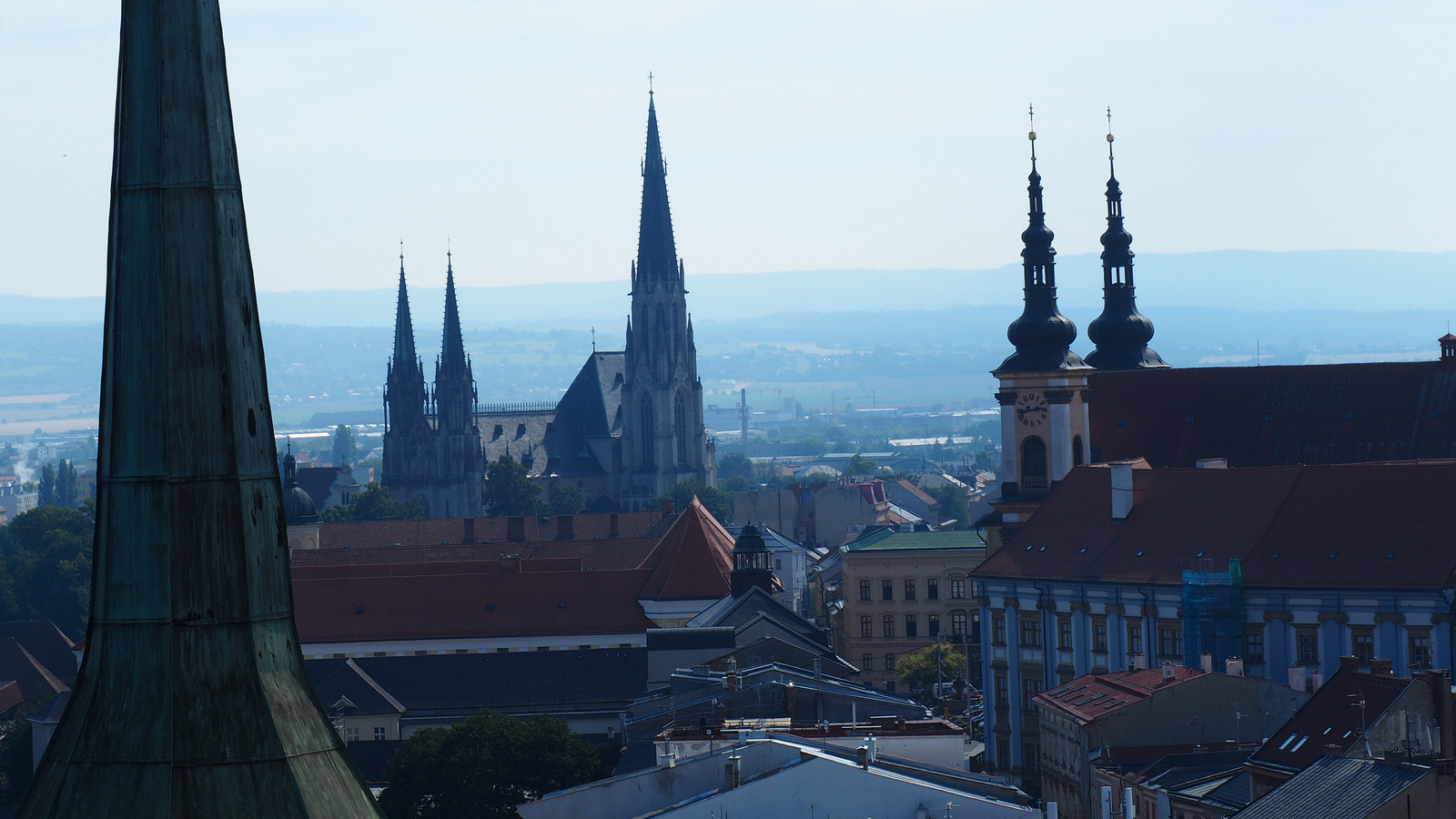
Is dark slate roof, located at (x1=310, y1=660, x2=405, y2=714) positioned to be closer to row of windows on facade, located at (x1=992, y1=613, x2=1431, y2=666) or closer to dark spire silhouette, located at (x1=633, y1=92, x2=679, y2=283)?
row of windows on facade, located at (x1=992, y1=613, x2=1431, y2=666)

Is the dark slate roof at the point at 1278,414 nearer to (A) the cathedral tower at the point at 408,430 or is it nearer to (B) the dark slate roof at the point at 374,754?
(B) the dark slate roof at the point at 374,754

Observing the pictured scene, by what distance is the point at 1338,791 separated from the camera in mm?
37969

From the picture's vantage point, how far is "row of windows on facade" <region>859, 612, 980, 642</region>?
104 metres

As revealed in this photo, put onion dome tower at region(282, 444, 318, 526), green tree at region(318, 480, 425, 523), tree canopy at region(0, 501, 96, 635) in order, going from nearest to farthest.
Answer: onion dome tower at region(282, 444, 318, 526)
tree canopy at region(0, 501, 96, 635)
green tree at region(318, 480, 425, 523)

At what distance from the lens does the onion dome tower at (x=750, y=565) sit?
307 feet

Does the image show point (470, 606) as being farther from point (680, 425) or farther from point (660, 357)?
point (680, 425)

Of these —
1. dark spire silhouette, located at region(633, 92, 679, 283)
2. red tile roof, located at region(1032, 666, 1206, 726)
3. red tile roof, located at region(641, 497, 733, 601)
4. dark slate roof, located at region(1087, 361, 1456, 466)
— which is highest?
dark spire silhouette, located at region(633, 92, 679, 283)

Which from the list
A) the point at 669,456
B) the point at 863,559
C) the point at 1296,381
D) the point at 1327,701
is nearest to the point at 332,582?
the point at 863,559

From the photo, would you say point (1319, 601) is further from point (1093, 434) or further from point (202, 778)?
point (202, 778)

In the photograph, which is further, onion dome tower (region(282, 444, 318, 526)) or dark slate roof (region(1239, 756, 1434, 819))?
onion dome tower (region(282, 444, 318, 526))

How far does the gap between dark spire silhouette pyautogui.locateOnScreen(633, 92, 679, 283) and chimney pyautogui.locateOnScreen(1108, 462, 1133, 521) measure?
120 metres

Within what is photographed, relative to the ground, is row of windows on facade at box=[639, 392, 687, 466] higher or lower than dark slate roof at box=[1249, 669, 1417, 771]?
higher

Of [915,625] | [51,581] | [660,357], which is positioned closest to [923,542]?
[915,625]

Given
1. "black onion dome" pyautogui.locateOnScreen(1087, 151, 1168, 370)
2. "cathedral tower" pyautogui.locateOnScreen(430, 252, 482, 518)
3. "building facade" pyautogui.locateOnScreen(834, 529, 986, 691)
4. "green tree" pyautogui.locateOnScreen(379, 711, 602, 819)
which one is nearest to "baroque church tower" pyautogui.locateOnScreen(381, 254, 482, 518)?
"cathedral tower" pyautogui.locateOnScreen(430, 252, 482, 518)
